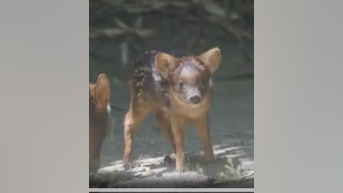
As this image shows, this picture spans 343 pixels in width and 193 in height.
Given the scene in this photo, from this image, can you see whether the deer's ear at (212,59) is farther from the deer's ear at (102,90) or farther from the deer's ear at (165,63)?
the deer's ear at (102,90)

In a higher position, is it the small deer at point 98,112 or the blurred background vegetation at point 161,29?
the blurred background vegetation at point 161,29

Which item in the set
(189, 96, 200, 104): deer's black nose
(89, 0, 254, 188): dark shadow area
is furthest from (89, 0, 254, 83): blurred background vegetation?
(189, 96, 200, 104): deer's black nose

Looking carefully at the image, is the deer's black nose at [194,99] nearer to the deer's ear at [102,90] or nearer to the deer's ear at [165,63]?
the deer's ear at [165,63]

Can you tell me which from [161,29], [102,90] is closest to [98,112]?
[102,90]

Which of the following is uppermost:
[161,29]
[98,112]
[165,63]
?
[161,29]

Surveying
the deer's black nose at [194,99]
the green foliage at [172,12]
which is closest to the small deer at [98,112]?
Answer: the green foliage at [172,12]

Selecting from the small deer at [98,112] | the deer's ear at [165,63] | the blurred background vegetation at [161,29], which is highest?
the blurred background vegetation at [161,29]

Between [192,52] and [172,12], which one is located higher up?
[172,12]

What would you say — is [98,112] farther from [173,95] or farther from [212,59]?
[212,59]
